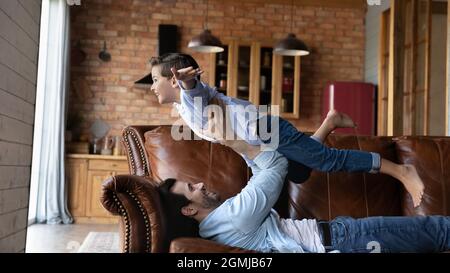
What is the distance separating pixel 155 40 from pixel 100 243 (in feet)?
9.39

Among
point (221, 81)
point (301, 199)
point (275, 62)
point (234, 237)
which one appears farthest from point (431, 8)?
point (234, 237)

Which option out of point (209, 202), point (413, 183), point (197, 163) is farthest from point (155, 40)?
point (209, 202)

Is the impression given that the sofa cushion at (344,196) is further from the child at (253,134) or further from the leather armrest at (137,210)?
the leather armrest at (137,210)

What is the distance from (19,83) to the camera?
1912 millimetres

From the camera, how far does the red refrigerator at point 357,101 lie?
18.2 feet

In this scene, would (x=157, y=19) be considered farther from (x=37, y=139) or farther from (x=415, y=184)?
(x=415, y=184)

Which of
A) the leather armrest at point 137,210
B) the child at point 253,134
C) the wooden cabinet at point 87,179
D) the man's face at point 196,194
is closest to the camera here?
the leather armrest at point 137,210

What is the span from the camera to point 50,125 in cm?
488

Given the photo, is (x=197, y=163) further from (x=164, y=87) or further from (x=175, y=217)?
(x=175, y=217)

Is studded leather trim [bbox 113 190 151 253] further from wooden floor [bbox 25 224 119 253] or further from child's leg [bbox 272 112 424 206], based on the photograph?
wooden floor [bbox 25 224 119 253]

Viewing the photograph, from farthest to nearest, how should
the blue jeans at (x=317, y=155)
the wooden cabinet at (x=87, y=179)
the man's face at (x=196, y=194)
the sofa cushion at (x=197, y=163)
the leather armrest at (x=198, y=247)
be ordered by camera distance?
the wooden cabinet at (x=87, y=179) < the sofa cushion at (x=197, y=163) < the blue jeans at (x=317, y=155) < the man's face at (x=196, y=194) < the leather armrest at (x=198, y=247)

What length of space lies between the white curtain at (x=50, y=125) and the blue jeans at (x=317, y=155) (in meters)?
3.49

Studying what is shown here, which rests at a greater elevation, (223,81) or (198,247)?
(223,81)

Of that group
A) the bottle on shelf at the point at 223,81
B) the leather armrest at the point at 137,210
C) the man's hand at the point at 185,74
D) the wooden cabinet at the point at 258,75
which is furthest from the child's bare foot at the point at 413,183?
the bottle on shelf at the point at 223,81
